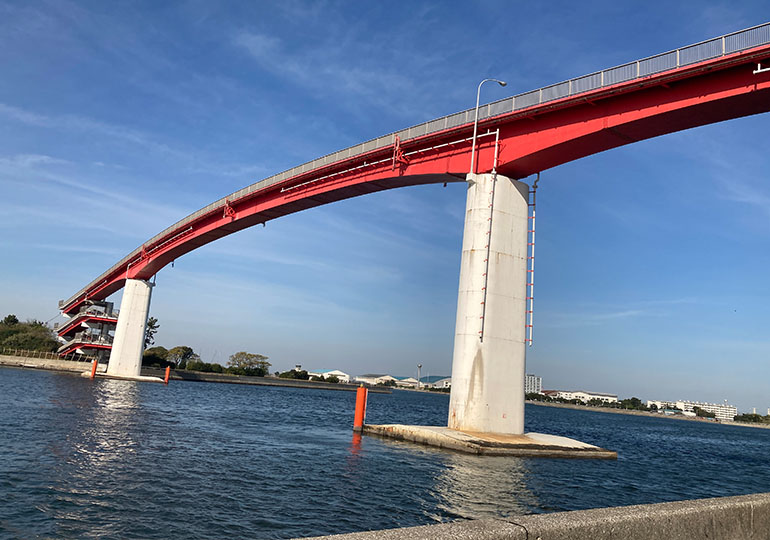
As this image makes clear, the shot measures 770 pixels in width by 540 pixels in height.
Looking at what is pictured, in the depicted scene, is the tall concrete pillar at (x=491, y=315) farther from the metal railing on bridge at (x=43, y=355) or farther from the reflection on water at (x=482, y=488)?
the metal railing on bridge at (x=43, y=355)

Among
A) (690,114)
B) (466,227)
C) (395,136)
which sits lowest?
(466,227)

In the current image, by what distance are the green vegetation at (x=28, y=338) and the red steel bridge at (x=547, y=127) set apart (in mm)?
70314

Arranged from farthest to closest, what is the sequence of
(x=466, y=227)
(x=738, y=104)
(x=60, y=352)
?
(x=60, y=352), (x=466, y=227), (x=738, y=104)

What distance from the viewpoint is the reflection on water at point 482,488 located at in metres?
13.7

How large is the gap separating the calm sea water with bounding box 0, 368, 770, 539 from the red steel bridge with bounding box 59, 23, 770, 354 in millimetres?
15243

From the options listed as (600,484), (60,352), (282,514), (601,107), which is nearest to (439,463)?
(600,484)

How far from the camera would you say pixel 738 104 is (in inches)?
867

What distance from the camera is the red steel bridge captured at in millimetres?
21641

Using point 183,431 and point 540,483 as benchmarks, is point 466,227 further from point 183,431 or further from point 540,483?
point 183,431

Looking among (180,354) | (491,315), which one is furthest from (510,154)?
(180,354)

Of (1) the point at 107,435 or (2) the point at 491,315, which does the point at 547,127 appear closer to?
(2) the point at 491,315

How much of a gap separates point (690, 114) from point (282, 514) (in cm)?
2250

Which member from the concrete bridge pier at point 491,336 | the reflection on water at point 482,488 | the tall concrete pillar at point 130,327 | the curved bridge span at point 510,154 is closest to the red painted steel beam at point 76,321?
the tall concrete pillar at point 130,327

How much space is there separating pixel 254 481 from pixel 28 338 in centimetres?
9537
